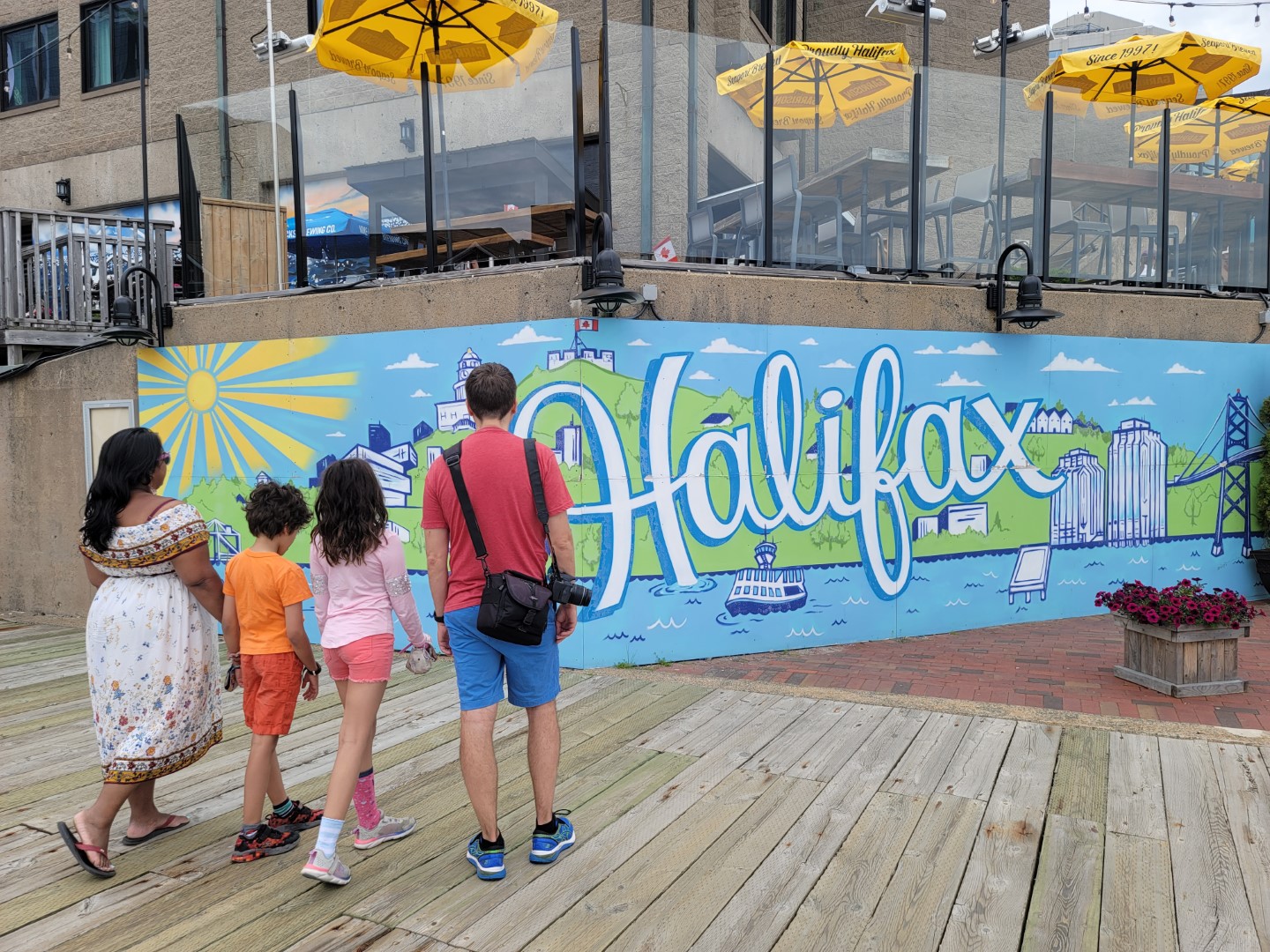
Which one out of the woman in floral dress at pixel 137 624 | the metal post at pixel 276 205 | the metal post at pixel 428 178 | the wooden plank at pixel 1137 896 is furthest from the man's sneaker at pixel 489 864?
the metal post at pixel 276 205

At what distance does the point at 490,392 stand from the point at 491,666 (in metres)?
0.94

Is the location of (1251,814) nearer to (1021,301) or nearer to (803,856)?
(803,856)

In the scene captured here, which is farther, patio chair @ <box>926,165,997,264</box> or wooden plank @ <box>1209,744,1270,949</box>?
patio chair @ <box>926,165,997,264</box>

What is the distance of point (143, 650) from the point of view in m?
3.26

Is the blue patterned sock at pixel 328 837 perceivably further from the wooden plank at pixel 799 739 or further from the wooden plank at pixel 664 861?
the wooden plank at pixel 799 739

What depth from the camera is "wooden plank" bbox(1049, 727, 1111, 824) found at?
3.70m

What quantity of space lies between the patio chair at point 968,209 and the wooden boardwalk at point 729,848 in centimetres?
429

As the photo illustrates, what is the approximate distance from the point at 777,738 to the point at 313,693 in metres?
2.35

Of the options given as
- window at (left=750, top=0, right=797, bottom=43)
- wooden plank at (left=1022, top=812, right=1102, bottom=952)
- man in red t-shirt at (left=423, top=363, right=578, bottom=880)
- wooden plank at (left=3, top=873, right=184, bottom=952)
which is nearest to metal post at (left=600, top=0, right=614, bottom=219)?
man in red t-shirt at (left=423, top=363, right=578, bottom=880)

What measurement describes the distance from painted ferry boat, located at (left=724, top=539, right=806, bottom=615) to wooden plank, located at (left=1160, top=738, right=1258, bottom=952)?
9.31 ft

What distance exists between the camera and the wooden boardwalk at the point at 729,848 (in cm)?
280

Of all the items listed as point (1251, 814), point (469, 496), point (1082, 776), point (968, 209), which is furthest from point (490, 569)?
point (968, 209)

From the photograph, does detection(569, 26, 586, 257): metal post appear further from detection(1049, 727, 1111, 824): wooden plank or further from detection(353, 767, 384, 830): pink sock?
detection(1049, 727, 1111, 824): wooden plank

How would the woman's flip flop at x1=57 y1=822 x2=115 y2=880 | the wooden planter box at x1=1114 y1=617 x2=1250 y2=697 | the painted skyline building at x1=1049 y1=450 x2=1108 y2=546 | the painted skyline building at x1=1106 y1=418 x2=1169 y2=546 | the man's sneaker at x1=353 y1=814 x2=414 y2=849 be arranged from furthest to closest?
the painted skyline building at x1=1106 y1=418 x2=1169 y2=546
the painted skyline building at x1=1049 y1=450 x2=1108 y2=546
the wooden planter box at x1=1114 y1=617 x2=1250 y2=697
the man's sneaker at x1=353 y1=814 x2=414 y2=849
the woman's flip flop at x1=57 y1=822 x2=115 y2=880
